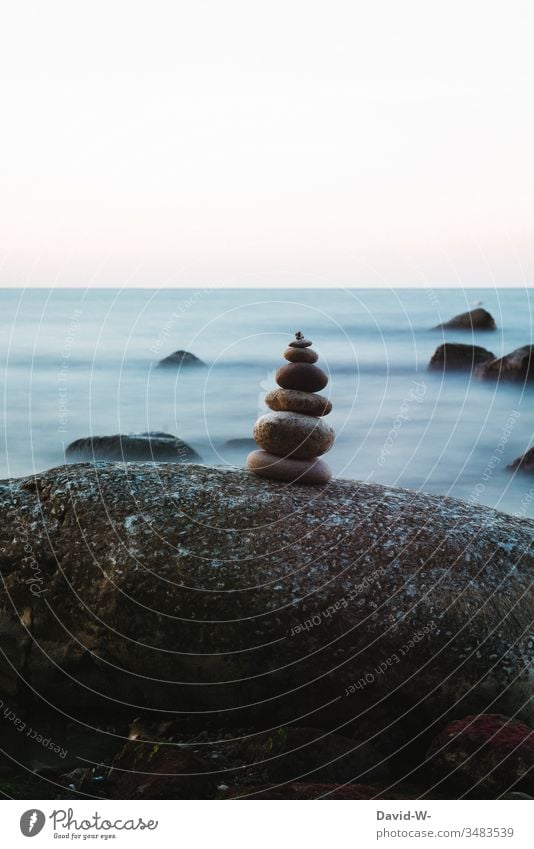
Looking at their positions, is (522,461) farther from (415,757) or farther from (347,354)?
(415,757)

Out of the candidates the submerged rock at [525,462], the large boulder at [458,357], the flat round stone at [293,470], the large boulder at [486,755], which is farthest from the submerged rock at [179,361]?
the large boulder at [486,755]

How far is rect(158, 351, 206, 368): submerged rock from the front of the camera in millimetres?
12188

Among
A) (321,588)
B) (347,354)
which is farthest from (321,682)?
(347,354)

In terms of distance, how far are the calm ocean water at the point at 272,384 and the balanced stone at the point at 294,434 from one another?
2214 mm

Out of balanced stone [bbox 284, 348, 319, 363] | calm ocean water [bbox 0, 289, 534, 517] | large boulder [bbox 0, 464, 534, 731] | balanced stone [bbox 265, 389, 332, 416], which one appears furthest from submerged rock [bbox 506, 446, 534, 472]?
balanced stone [bbox 284, 348, 319, 363]

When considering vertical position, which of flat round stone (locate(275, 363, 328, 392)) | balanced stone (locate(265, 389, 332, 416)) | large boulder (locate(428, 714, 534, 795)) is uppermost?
flat round stone (locate(275, 363, 328, 392))

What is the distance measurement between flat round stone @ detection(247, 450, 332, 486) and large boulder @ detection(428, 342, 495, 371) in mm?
5395

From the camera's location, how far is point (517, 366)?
11102 mm

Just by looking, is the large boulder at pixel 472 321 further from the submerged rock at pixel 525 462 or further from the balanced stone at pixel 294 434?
the balanced stone at pixel 294 434

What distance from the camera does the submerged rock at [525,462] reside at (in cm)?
973

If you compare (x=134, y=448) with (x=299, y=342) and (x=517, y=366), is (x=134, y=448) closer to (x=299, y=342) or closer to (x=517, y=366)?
(x=299, y=342)

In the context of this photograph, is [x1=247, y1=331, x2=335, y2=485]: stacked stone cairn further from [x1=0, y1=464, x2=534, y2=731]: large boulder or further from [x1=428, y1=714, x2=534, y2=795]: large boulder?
[x1=428, y1=714, x2=534, y2=795]: large boulder

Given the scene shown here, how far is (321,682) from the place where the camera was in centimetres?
561
